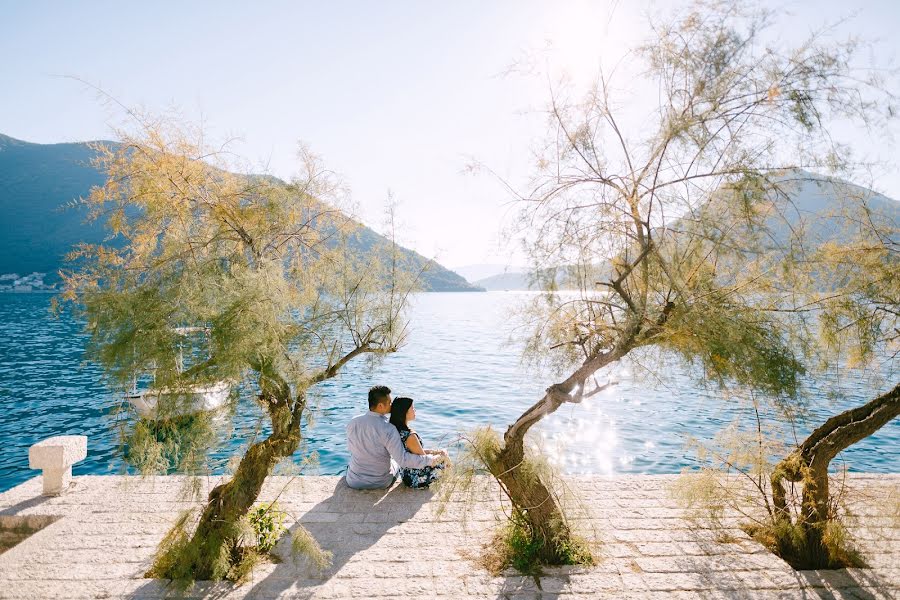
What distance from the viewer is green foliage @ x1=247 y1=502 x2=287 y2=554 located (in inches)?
183

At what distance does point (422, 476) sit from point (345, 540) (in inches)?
59.2

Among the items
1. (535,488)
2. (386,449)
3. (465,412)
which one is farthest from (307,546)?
(465,412)

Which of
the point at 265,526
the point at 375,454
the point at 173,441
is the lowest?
the point at 265,526

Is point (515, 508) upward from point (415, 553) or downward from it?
upward

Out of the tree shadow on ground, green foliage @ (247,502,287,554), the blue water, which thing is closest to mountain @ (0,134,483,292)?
the blue water

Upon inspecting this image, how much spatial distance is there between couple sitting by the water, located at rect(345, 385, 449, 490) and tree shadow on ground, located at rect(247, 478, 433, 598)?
0.53ft

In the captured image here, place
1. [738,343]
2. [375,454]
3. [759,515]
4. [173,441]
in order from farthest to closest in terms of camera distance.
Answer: [375,454] < [759,515] < [173,441] < [738,343]

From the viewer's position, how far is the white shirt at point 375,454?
5.76 meters

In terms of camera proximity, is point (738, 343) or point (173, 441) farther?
point (173, 441)

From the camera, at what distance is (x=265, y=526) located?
4750 millimetres

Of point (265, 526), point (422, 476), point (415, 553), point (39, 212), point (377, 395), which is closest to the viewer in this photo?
point (415, 553)

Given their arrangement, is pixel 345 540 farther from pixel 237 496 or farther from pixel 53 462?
pixel 53 462

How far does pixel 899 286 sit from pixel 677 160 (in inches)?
103

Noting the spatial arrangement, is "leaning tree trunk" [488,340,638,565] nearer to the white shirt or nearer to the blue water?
the blue water
